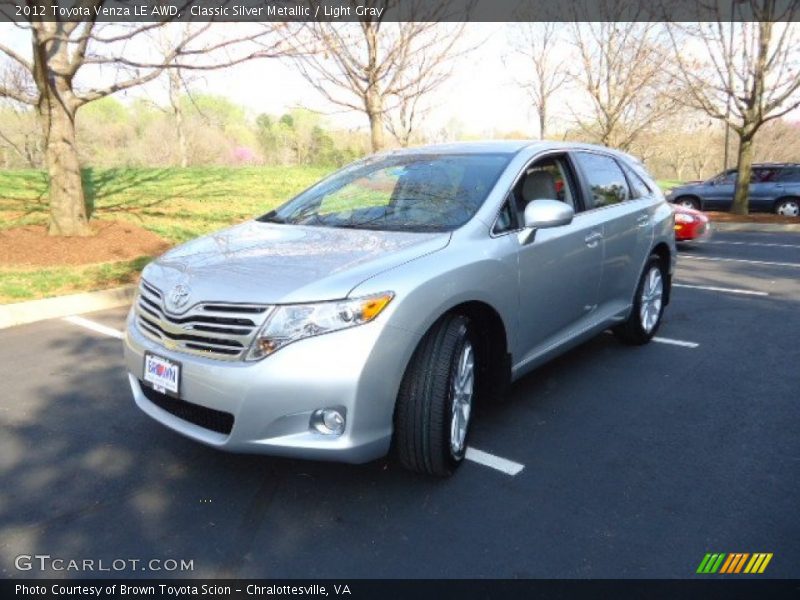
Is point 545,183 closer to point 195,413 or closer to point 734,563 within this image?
point 734,563

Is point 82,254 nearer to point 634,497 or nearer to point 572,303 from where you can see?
point 572,303

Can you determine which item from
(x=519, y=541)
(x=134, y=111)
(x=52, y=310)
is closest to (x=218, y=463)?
(x=519, y=541)

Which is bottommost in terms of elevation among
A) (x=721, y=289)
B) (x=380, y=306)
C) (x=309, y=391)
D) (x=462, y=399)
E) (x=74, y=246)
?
(x=721, y=289)

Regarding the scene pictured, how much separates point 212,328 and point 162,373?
0.38 meters

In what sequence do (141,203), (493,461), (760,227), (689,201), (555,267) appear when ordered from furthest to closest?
(689,201) < (760,227) < (141,203) < (555,267) < (493,461)

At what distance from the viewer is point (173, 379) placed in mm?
2656

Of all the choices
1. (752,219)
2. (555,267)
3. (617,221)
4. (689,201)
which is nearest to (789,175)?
(689,201)

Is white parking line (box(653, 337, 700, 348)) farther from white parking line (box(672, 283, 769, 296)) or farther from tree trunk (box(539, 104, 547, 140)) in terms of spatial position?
tree trunk (box(539, 104, 547, 140))

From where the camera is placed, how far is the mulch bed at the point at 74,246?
8.09 metres

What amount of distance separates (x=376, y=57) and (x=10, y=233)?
6.67m

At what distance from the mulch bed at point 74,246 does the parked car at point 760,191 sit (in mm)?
16240

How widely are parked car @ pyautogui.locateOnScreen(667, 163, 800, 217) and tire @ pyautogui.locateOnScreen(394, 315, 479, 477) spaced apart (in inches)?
732

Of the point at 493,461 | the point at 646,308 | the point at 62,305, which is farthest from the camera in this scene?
the point at 62,305

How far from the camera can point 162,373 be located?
2.72 m
